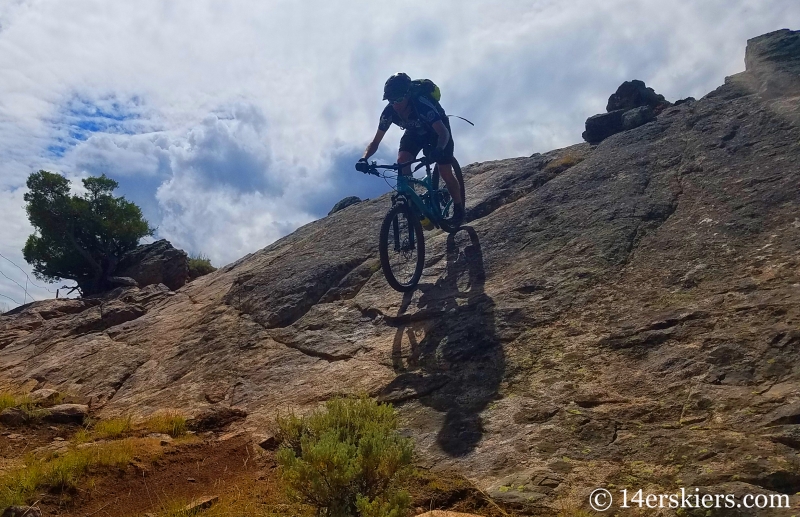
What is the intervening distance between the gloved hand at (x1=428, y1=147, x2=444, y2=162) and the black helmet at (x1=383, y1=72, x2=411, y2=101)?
1019mm

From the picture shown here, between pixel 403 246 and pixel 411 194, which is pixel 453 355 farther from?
pixel 411 194

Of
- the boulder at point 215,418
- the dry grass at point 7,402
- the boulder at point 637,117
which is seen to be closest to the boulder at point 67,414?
the dry grass at point 7,402

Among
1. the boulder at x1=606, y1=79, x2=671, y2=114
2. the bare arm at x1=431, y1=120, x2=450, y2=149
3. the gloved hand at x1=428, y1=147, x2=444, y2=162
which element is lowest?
the gloved hand at x1=428, y1=147, x2=444, y2=162

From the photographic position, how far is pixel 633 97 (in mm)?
14953

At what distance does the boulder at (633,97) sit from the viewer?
14695 millimetres

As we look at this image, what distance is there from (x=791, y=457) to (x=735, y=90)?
9.88m

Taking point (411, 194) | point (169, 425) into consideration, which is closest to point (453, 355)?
point (411, 194)

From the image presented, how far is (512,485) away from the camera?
13.1ft

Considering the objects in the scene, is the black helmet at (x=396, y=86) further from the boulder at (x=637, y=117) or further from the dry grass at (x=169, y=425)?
the boulder at (x=637, y=117)

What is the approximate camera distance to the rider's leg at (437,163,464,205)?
31.3ft

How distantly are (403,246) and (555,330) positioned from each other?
3.05m

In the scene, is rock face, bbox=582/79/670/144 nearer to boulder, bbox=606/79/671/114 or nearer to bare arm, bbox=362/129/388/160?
boulder, bbox=606/79/671/114

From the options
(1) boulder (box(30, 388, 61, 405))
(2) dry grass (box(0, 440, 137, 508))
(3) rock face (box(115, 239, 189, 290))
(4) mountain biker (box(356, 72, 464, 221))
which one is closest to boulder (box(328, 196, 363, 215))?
(3) rock face (box(115, 239, 189, 290))

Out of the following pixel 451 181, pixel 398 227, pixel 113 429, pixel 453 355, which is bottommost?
pixel 113 429
